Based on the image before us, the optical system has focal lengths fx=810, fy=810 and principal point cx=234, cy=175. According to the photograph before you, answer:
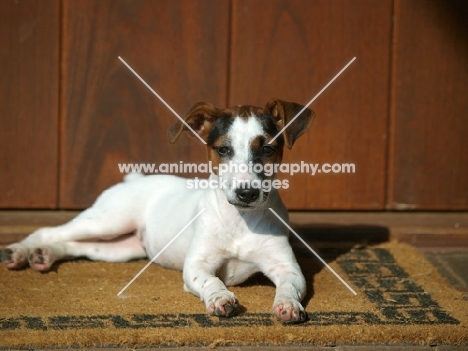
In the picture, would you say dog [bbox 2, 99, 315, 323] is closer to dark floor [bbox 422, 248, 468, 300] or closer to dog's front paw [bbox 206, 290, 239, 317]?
dog's front paw [bbox 206, 290, 239, 317]

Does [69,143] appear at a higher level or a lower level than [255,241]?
higher

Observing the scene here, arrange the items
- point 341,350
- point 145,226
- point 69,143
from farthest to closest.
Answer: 1. point 69,143
2. point 145,226
3. point 341,350

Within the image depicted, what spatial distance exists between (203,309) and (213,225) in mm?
637

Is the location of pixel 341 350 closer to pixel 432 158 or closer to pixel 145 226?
pixel 145 226

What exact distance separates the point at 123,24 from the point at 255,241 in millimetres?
1999

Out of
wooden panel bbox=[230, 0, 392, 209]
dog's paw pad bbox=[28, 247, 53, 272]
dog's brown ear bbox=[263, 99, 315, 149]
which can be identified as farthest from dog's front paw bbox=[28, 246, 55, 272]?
wooden panel bbox=[230, 0, 392, 209]

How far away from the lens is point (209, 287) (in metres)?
4.39

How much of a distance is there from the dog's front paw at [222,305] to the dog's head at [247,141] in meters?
0.53

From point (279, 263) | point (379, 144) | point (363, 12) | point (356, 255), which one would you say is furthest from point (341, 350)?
point (363, 12)

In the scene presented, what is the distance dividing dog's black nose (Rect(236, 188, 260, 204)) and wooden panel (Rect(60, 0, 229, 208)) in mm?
1671

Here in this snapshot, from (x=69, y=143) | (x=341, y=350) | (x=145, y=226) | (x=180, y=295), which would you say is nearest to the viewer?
A: (x=341, y=350)

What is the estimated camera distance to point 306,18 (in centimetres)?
589

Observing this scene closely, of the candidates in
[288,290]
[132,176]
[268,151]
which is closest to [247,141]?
[268,151]

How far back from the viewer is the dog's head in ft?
14.5
